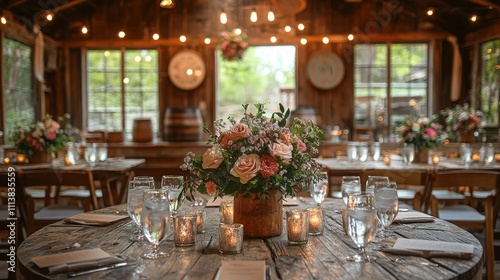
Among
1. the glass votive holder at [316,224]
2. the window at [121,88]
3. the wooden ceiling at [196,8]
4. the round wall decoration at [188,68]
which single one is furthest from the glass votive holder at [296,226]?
the window at [121,88]

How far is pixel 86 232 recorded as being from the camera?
199 centimetres

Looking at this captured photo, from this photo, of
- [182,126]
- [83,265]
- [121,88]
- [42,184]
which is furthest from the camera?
[121,88]

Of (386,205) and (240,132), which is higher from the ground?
(240,132)

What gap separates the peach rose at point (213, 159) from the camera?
1.81 m

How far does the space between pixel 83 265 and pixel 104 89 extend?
310 inches

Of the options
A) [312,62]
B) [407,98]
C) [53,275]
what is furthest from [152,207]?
[407,98]

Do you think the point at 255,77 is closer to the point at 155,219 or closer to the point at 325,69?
the point at 325,69

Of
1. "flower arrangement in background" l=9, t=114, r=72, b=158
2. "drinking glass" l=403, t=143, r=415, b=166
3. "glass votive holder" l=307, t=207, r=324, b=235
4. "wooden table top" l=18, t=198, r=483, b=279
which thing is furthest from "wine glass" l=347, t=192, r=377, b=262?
"flower arrangement in background" l=9, t=114, r=72, b=158

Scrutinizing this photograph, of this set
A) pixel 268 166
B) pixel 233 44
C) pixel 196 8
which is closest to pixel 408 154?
pixel 268 166

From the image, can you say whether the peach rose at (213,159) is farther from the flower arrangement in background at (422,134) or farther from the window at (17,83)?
the window at (17,83)

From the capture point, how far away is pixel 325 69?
8.61 metres

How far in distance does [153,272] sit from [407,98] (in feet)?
26.1

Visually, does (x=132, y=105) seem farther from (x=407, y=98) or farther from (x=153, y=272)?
(x=153, y=272)

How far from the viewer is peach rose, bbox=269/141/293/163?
1.78 meters
